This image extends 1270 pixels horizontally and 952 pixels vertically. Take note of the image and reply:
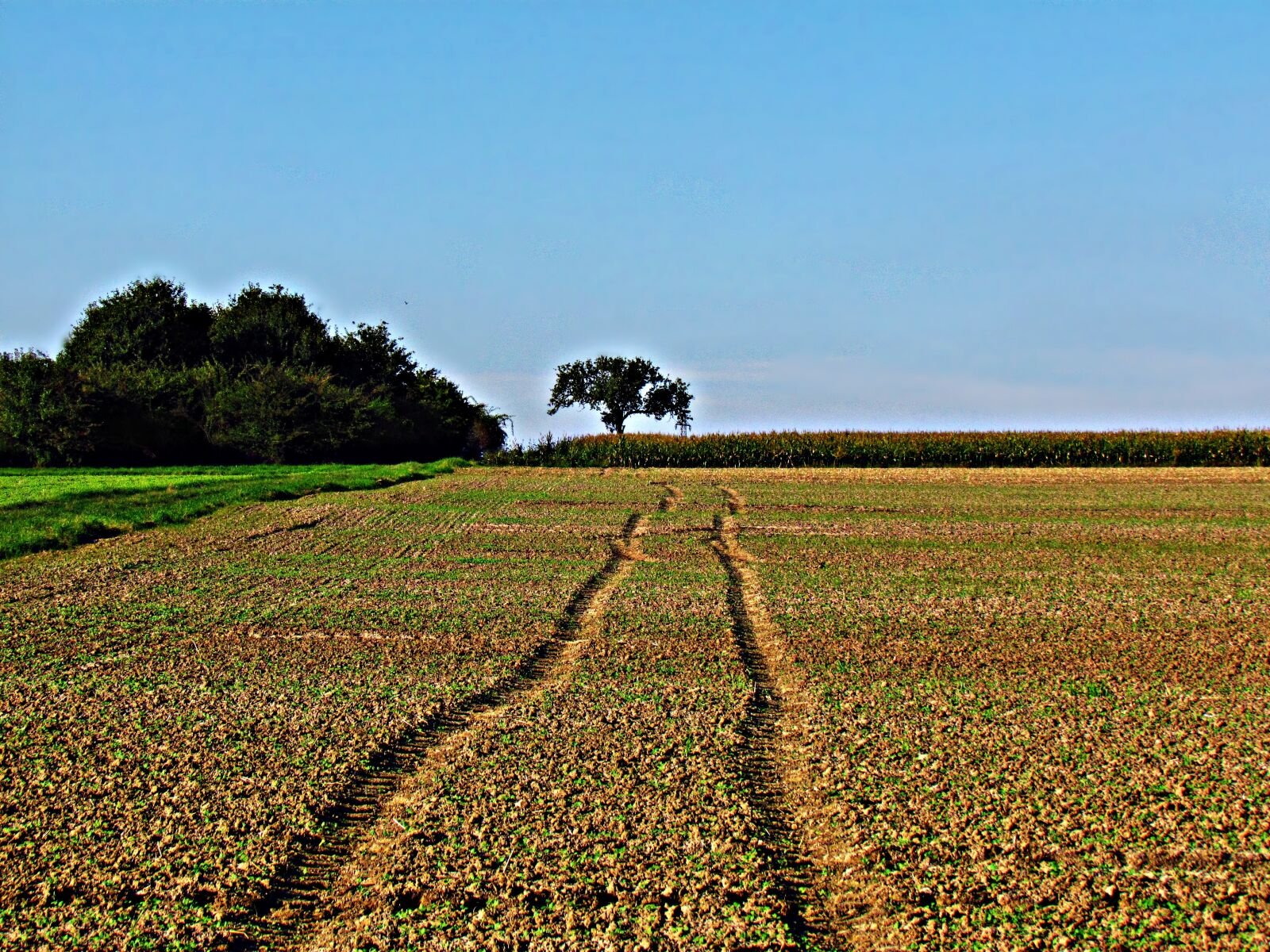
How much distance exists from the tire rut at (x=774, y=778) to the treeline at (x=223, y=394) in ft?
102

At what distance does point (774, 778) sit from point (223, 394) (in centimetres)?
3762

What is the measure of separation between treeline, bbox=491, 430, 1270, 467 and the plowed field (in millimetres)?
33138

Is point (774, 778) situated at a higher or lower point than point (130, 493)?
lower

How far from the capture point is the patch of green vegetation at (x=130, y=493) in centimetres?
1454

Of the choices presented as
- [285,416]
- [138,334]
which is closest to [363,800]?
[285,416]

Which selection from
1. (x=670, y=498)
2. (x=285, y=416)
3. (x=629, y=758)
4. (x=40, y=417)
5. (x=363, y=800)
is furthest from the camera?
(x=285, y=416)

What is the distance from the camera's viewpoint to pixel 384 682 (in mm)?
7047

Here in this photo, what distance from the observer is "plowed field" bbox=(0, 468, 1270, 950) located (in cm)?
386

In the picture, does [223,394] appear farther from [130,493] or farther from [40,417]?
[130,493]

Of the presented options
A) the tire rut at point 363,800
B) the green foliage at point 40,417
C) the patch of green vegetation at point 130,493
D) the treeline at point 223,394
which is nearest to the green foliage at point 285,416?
the treeline at point 223,394

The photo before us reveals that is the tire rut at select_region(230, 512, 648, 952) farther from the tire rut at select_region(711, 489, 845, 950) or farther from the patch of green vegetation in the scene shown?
the patch of green vegetation

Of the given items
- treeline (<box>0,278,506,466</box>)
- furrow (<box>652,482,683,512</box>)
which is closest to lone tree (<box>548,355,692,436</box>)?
treeline (<box>0,278,506,466</box>)

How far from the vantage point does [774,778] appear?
5238mm

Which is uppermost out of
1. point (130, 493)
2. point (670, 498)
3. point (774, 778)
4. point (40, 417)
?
point (40, 417)
